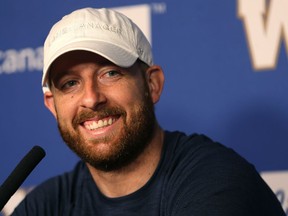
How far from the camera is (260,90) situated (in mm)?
1193

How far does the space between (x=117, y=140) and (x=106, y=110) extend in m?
0.06

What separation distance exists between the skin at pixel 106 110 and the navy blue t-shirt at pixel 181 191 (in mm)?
32

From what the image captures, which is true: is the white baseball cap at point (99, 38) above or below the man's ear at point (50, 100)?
above

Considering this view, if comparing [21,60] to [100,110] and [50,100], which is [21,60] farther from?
[100,110]

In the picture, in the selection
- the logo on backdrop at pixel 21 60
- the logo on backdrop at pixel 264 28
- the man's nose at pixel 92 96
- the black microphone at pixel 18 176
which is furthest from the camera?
the logo on backdrop at pixel 21 60

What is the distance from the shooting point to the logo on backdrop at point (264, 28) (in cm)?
118

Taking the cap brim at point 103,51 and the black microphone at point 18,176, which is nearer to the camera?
the black microphone at point 18,176

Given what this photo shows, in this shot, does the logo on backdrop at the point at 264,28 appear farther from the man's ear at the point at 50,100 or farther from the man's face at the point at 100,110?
the man's ear at the point at 50,100

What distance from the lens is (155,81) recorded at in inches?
41.7

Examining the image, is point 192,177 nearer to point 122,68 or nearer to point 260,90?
point 122,68

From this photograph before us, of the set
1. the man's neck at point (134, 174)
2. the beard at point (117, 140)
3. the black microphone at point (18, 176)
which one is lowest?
the man's neck at point (134, 174)

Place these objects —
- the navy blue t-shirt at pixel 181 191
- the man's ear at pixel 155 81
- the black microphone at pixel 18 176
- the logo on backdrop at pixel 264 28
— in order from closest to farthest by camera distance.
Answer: the black microphone at pixel 18 176 < the navy blue t-shirt at pixel 181 191 < the man's ear at pixel 155 81 < the logo on backdrop at pixel 264 28

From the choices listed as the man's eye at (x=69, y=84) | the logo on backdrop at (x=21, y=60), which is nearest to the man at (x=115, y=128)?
the man's eye at (x=69, y=84)

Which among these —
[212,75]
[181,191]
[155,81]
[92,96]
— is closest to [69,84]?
[92,96]
